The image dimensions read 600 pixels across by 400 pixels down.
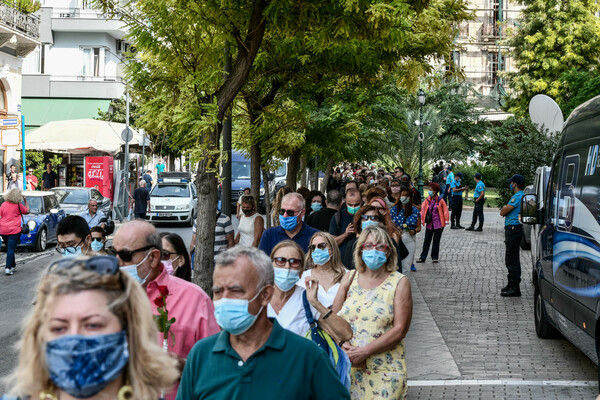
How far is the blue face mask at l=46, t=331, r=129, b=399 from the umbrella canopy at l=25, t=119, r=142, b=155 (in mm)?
30864

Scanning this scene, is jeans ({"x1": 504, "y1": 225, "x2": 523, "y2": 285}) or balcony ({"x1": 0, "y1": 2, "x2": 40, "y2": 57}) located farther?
balcony ({"x1": 0, "y1": 2, "x2": 40, "y2": 57})

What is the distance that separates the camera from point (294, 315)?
504 centimetres

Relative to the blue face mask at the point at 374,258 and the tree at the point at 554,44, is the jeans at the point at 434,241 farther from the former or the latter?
the tree at the point at 554,44

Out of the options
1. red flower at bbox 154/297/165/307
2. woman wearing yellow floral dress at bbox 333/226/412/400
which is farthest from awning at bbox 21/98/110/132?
red flower at bbox 154/297/165/307

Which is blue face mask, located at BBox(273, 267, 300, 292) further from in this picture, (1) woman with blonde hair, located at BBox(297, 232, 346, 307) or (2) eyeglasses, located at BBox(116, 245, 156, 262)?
(1) woman with blonde hair, located at BBox(297, 232, 346, 307)

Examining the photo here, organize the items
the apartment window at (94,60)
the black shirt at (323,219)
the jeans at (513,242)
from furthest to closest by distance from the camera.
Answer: the apartment window at (94,60) < the jeans at (513,242) < the black shirt at (323,219)

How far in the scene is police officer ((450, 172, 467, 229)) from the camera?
1024 inches

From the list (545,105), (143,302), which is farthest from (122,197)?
(143,302)

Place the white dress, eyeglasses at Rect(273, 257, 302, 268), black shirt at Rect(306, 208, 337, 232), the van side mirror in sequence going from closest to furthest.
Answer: eyeglasses at Rect(273, 257, 302, 268) < the van side mirror < black shirt at Rect(306, 208, 337, 232) < the white dress

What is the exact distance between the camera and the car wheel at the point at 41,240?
21062 millimetres

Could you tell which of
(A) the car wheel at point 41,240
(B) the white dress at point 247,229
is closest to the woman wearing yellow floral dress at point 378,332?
(B) the white dress at point 247,229

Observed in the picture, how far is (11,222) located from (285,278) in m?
13.0

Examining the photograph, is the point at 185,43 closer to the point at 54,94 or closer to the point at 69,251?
the point at 69,251

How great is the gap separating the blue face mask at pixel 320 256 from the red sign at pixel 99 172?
2831cm
